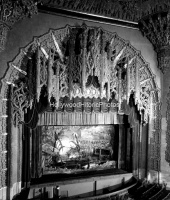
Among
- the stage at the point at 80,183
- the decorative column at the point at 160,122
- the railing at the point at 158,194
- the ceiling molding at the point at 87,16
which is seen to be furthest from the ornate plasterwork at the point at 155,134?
the ceiling molding at the point at 87,16

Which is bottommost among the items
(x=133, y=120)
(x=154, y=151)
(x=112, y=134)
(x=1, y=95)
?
(x=154, y=151)

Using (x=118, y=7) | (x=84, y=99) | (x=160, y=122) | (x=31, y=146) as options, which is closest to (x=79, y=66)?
(x=84, y=99)

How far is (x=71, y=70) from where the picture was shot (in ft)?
17.5

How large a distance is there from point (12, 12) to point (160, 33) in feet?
14.2

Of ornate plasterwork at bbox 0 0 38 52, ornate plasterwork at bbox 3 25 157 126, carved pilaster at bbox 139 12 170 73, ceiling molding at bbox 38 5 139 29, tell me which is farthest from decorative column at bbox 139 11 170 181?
ornate plasterwork at bbox 0 0 38 52

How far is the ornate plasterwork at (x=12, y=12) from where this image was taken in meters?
4.43

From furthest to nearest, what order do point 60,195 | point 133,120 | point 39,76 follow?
point 133,120, point 60,195, point 39,76

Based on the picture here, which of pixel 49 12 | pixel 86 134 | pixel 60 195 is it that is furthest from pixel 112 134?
pixel 49 12

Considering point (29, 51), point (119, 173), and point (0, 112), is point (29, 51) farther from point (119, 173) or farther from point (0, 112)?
point (119, 173)

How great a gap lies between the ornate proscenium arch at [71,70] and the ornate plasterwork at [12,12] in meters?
0.58

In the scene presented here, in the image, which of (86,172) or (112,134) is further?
(112,134)

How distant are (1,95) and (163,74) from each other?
506cm

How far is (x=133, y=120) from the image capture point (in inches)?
259

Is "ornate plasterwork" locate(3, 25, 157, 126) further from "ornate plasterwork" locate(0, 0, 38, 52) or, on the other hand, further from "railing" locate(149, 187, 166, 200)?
"railing" locate(149, 187, 166, 200)
